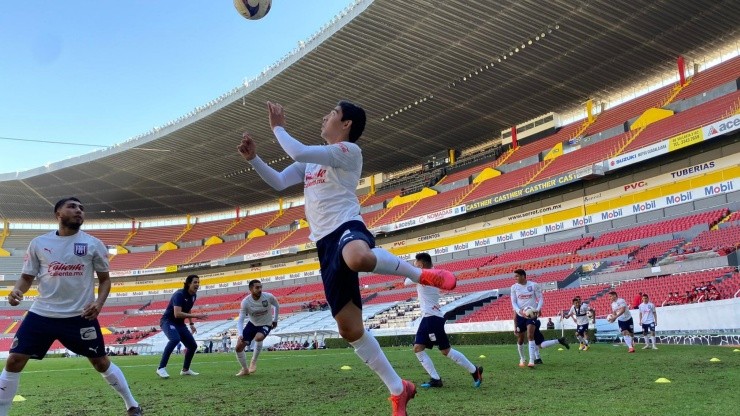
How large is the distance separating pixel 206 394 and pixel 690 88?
113 ft

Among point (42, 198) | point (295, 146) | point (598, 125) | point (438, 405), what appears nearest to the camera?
point (295, 146)

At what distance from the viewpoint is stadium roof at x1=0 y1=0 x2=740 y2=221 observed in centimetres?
2895

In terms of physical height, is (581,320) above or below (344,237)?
below

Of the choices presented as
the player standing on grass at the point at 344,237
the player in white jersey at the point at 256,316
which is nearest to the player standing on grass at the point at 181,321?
the player in white jersey at the point at 256,316

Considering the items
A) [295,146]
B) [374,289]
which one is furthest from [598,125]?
[295,146]

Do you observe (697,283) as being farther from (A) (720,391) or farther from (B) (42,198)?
(B) (42,198)

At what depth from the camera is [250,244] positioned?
58.2 metres

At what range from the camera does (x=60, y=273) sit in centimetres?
491

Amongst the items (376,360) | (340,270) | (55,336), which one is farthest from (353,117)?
(55,336)

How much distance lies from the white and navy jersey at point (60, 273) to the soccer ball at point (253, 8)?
13.3m

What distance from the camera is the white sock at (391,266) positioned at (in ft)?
12.8

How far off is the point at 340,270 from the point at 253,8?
581 inches

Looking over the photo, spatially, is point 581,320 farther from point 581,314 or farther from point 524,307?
point 524,307

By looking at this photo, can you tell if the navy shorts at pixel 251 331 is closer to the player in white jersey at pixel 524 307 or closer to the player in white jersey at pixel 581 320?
the player in white jersey at pixel 524 307
